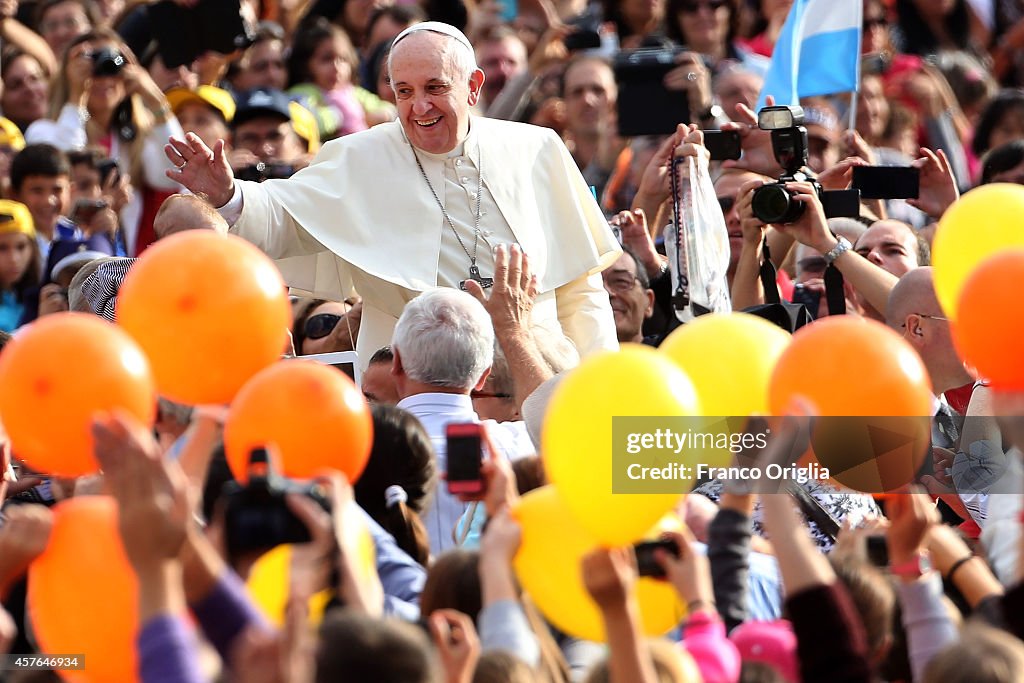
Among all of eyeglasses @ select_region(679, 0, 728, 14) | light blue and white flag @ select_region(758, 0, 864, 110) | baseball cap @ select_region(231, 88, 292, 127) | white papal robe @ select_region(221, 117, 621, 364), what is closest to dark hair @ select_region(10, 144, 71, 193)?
baseball cap @ select_region(231, 88, 292, 127)

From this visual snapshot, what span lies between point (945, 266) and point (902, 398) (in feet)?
3.29

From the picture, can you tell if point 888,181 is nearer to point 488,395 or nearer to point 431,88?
point 431,88

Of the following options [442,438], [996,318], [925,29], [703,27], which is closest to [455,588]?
[442,438]

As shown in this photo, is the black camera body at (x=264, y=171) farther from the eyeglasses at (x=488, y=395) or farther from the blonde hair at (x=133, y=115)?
the eyeglasses at (x=488, y=395)

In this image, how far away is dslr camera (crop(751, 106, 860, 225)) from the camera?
19.7 feet

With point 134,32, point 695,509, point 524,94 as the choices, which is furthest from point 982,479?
point 134,32

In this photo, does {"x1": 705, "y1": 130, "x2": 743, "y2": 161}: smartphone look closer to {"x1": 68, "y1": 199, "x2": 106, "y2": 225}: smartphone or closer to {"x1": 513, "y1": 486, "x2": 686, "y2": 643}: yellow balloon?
{"x1": 68, "y1": 199, "x2": 106, "y2": 225}: smartphone

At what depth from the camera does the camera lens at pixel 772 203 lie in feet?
19.6

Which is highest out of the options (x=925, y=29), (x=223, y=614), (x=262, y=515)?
(x=925, y=29)

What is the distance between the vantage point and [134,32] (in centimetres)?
992

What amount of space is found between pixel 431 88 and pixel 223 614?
3.57m

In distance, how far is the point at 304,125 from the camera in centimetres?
930

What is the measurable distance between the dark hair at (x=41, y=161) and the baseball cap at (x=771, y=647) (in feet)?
18.1

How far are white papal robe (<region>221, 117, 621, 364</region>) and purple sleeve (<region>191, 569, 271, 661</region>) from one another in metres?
3.35
